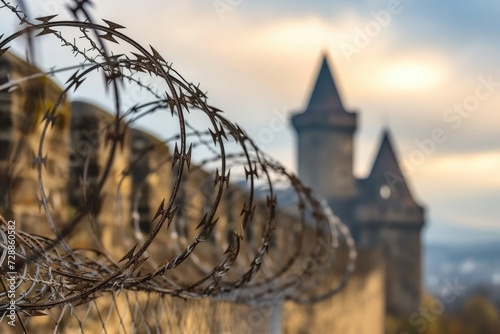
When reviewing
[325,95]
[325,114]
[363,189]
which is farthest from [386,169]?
[325,95]

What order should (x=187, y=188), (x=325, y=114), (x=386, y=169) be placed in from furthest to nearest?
(x=386, y=169) → (x=325, y=114) → (x=187, y=188)

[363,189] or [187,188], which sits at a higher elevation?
[363,189]

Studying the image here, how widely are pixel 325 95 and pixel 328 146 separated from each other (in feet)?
7.36

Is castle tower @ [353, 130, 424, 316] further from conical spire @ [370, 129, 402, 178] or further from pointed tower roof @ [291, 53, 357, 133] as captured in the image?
pointed tower roof @ [291, 53, 357, 133]

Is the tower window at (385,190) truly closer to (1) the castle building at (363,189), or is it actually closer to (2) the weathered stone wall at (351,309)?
(1) the castle building at (363,189)

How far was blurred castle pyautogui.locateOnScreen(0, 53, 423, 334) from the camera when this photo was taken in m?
3.29

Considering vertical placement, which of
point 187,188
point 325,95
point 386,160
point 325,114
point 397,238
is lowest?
point 187,188

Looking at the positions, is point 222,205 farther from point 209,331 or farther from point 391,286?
point 391,286

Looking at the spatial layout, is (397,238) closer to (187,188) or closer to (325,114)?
(325,114)

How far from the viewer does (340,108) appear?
42875mm

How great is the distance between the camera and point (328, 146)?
42031 mm

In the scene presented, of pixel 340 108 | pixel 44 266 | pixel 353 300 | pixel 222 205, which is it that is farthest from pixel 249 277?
pixel 340 108

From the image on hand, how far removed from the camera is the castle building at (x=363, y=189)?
3956 centimetres

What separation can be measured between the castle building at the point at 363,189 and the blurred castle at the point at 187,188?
0.13 ft
